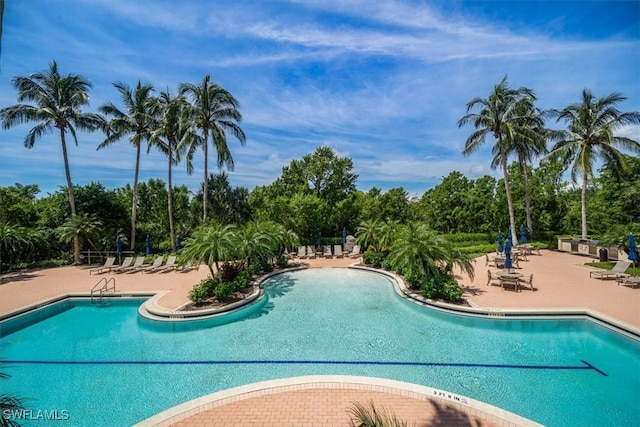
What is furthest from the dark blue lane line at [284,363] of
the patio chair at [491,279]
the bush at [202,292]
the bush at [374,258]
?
the bush at [374,258]

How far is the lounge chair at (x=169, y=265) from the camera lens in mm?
18156

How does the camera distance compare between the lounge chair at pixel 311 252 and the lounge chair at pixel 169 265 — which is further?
the lounge chair at pixel 311 252

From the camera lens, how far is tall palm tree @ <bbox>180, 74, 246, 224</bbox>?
22250 millimetres

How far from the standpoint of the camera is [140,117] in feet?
70.9

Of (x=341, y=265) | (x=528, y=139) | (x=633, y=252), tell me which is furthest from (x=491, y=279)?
(x=528, y=139)

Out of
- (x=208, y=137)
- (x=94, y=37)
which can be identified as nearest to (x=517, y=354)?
(x=94, y=37)

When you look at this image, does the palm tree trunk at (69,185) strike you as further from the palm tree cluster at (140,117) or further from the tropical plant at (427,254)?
the tropical plant at (427,254)

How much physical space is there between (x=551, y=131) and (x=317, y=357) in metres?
27.6

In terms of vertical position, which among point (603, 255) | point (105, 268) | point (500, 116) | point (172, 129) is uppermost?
point (500, 116)

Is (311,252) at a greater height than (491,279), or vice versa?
(311,252)

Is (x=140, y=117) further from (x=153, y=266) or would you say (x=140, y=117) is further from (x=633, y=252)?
(x=633, y=252)

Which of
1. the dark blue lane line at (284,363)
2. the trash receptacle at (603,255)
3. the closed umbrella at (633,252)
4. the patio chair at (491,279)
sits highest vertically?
the closed umbrella at (633,252)

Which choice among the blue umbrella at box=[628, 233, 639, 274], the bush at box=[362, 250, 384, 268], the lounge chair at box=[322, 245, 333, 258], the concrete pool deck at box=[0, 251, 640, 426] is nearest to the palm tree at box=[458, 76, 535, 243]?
the concrete pool deck at box=[0, 251, 640, 426]

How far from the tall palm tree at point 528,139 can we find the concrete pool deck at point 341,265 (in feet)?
26.0
